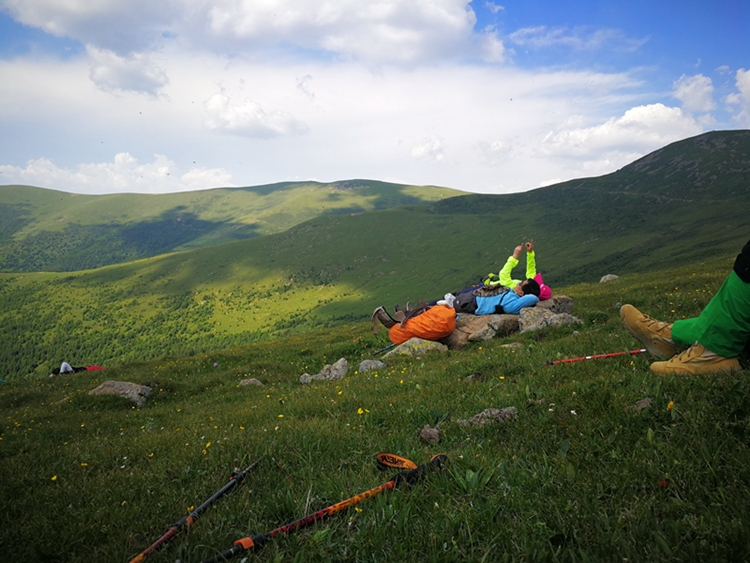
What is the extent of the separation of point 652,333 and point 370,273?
164140mm

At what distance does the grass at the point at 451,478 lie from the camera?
2908 mm

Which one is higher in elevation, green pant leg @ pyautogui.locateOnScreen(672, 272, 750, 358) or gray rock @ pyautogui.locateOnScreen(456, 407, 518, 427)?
green pant leg @ pyautogui.locateOnScreen(672, 272, 750, 358)

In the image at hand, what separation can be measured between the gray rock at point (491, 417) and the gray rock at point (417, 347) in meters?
7.67

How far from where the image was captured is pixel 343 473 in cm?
445

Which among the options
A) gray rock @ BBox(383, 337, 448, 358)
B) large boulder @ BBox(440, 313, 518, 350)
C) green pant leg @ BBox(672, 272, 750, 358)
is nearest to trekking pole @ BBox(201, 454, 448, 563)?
green pant leg @ BBox(672, 272, 750, 358)

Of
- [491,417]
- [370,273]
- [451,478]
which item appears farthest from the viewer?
[370,273]

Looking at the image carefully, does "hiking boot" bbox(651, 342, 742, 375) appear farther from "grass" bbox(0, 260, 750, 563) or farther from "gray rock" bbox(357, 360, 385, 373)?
"gray rock" bbox(357, 360, 385, 373)

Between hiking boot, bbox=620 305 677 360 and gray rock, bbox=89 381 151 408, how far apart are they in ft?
50.3

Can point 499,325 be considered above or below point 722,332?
below

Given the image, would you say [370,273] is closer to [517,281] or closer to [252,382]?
[517,281]

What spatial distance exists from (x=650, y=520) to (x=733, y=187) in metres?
202

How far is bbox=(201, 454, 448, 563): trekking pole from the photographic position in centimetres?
314

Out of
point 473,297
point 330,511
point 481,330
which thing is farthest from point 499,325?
point 330,511

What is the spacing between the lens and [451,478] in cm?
393
